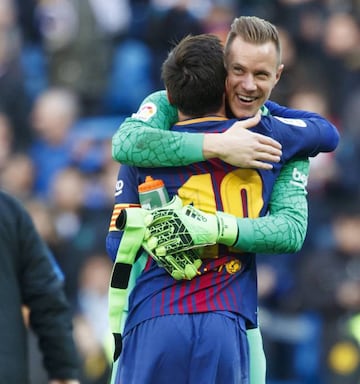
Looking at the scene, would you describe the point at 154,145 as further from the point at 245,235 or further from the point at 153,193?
the point at 245,235

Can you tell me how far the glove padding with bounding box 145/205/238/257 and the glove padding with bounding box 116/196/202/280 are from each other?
1 centimetres

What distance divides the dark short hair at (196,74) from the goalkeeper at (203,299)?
0.05 ft

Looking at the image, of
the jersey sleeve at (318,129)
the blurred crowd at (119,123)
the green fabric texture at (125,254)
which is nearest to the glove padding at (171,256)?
the green fabric texture at (125,254)

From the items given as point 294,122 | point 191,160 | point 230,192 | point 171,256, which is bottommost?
point 171,256

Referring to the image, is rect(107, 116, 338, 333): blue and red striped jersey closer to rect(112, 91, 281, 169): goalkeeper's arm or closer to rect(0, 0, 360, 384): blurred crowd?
rect(112, 91, 281, 169): goalkeeper's arm

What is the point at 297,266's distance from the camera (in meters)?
9.07

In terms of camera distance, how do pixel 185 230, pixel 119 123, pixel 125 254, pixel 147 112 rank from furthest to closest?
1. pixel 119 123
2. pixel 147 112
3. pixel 125 254
4. pixel 185 230

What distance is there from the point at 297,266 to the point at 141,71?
8.69ft

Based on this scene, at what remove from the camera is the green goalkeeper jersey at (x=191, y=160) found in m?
4.30

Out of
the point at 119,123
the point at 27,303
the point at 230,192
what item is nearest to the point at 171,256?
the point at 230,192

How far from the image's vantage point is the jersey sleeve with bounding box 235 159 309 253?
14.2 feet

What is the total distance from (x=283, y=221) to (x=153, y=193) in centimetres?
50

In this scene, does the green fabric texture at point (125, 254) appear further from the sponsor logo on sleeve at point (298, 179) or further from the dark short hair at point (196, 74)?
the sponsor logo on sleeve at point (298, 179)

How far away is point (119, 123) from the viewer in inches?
410
